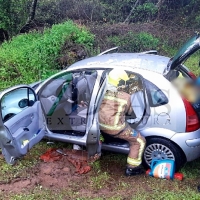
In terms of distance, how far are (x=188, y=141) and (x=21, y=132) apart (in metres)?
2.19

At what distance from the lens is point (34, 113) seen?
466 centimetres

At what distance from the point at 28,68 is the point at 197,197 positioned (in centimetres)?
514

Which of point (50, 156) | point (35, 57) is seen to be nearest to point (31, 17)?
point (35, 57)

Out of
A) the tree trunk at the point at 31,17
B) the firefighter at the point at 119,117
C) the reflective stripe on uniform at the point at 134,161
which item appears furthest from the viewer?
the tree trunk at the point at 31,17

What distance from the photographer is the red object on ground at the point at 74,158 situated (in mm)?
4902

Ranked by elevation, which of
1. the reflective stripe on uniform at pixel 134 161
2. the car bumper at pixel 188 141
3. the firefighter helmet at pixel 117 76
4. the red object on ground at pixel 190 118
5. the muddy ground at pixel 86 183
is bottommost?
the muddy ground at pixel 86 183

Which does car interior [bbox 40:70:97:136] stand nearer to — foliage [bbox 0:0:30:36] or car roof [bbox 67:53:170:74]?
car roof [bbox 67:53:170:74]

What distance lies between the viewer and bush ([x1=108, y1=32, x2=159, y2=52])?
9898 millimetres

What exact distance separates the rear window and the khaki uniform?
0.28 m

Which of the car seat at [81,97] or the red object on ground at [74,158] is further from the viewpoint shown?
the car seat at [81,97]

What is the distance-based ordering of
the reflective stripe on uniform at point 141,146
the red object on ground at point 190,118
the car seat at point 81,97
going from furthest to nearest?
the car seat at point 81,97 → the reflective stripe on uniform at point 141,146 → the red object on ground at point 190,118

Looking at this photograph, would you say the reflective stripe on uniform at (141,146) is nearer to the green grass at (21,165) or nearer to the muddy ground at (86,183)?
the muddy ground at (86,183)

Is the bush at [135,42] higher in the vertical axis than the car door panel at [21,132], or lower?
lower

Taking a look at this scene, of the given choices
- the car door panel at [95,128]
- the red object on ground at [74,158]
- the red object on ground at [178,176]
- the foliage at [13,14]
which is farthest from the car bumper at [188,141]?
the foliage at [13,14]
